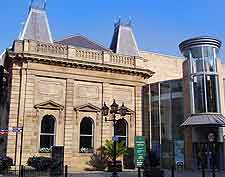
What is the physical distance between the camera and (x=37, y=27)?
33.7 m

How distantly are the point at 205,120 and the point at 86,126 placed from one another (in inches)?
421

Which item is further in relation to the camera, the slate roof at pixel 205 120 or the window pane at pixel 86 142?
the window pane at pixel 86 142

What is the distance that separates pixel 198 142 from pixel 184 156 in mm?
1891

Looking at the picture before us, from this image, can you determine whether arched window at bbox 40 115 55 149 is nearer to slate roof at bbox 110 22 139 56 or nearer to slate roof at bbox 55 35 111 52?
slate roof at bbox 55 35 111 52

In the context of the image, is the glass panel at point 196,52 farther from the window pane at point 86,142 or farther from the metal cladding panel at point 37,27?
the metal cladding panel at point 37,27

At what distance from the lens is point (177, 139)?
102ft

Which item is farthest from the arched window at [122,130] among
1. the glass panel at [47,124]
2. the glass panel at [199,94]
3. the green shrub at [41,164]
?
the green shrub at [41,164]

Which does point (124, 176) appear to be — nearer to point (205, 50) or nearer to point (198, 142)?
point (198, 142)

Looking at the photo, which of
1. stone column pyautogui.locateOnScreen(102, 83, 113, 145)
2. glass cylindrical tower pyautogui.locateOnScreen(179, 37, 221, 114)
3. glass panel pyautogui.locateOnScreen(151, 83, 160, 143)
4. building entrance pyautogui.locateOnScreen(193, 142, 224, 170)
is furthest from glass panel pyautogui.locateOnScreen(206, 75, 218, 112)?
stone column pyautogui.locateOnScreen(102, 83, 113, 145)

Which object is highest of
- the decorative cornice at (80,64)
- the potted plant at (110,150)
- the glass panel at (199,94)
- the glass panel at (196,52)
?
the glass panel at (196,52)

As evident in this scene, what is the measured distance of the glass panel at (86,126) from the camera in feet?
103

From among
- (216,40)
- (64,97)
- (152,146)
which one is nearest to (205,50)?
(216,40)

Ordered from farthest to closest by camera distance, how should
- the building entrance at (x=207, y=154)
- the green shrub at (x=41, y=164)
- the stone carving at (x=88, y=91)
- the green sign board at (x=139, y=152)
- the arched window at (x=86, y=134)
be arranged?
the stone carving at (x=88, y=91) < the arched window at (x=86, y=134) < the building entrance at (x=207, y=154) < the green shrub at (x=41, y=164) < the green sign board at (x=139, y=152)

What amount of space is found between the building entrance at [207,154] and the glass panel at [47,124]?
12555mm
